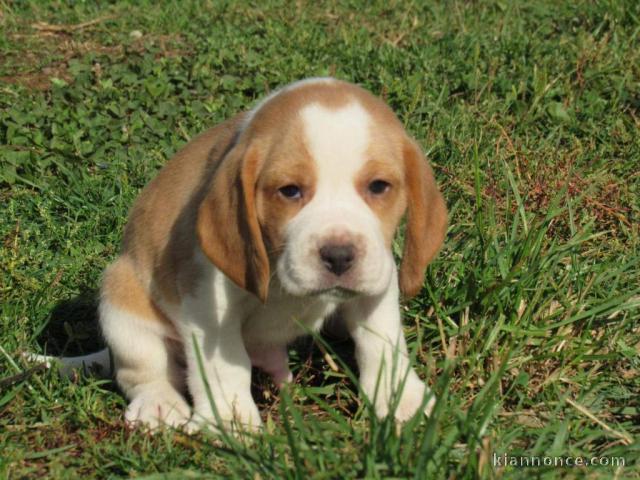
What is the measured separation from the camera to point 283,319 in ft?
13.9

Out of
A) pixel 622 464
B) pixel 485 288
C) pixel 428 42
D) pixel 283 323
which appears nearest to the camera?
pixel 622 464

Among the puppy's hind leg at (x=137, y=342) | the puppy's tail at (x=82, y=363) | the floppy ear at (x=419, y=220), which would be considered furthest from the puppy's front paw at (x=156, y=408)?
the floppy ear at (x=419, y=220)

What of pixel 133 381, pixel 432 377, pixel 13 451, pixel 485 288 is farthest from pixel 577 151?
pixel 13 451

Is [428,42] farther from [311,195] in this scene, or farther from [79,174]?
[311,195]

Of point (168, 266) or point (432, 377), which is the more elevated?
point (168, 266)

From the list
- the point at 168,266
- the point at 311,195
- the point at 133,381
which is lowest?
the point at 133,381

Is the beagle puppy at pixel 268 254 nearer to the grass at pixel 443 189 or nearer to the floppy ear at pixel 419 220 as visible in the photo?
the floppy ear at pixel 419 220

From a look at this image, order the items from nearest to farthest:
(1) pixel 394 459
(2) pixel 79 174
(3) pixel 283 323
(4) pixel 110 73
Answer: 1. (1) pixel 394 459
2. (3) pixel 283 323
3. (2) pixel 79 174
4. (4) pixel 110 73

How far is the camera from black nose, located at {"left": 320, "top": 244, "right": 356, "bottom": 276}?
3512mm

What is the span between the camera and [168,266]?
431 centimetres

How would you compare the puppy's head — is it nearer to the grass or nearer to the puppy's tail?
the grass

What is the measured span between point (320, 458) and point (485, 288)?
1624 mm

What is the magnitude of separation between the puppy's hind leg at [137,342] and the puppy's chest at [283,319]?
430 mm

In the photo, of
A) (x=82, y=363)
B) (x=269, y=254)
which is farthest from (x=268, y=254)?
(x=82, y=363)
